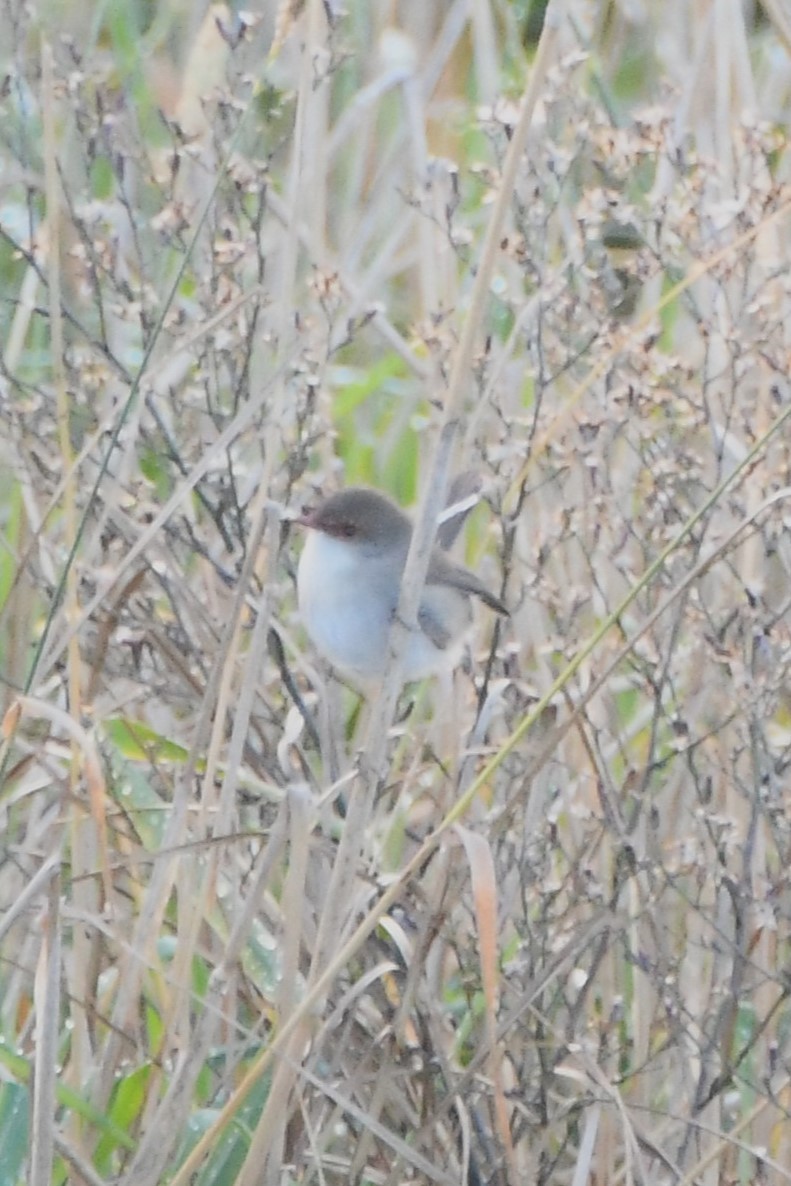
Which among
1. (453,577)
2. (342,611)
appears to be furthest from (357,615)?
(453,577)

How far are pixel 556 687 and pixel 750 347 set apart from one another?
55 cm

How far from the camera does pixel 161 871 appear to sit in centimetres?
160

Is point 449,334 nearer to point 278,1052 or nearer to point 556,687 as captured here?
point 556,687

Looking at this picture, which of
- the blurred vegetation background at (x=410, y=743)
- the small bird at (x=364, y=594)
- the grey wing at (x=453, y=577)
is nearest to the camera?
the blurred vegetation background at (x=410, y=743)

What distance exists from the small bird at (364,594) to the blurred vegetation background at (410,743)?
7 centimetres

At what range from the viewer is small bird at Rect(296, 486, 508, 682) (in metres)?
2.13

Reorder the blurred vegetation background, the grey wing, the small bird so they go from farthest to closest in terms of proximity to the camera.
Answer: the small bird
the grey wing
the blurred vegetation background

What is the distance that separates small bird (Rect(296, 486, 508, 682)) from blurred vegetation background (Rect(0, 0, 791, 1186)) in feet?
0.22

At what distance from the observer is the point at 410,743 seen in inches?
84.0

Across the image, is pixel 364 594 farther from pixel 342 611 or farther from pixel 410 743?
pixel 410 743

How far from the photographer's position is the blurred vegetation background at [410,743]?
156 cm

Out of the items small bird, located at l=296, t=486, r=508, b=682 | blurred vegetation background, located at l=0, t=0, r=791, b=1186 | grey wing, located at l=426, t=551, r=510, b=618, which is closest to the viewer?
blurred vegetation background, located at l=0, t=0, r=791, b=1186

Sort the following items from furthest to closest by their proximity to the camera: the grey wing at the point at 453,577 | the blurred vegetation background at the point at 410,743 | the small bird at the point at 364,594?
1. the small bird at the point at 364,594
2. the grey wing at the point at 453,577
3. the blurred vegetation background at the point at 410,743

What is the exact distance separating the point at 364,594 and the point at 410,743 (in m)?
0.23
